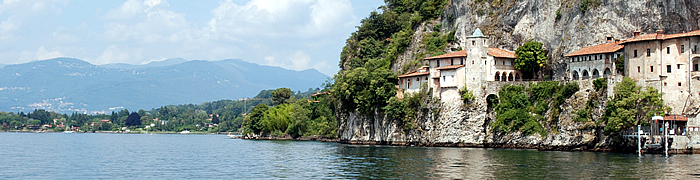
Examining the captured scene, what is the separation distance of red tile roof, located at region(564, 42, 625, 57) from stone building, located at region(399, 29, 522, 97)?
8.71m

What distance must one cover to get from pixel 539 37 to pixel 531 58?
309 centimetres

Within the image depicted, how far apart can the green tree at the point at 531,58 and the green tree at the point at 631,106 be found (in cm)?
1457

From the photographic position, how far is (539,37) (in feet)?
278

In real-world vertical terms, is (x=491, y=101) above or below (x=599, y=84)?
below

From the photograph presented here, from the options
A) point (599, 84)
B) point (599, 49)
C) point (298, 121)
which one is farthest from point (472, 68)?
point (298, 121)

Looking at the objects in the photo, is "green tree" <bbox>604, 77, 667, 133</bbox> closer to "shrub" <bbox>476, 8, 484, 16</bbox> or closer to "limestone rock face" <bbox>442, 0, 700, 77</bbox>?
"limestone rock face" <bbox>442, 0, 700, 77</bbox>

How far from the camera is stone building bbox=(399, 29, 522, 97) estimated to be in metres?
84.2

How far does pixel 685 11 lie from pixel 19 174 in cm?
6214

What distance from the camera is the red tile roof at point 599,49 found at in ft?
244

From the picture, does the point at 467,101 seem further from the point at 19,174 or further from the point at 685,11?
the point at 19,174

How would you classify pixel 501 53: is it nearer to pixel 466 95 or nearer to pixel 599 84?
pixel 466 95

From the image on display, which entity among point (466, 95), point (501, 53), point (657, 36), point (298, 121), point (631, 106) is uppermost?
point (657, 36)


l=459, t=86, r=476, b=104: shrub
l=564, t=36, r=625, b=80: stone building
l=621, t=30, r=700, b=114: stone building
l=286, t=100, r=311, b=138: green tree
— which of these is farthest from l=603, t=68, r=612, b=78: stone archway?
l=286, t=100, r=311, b=138: green tree

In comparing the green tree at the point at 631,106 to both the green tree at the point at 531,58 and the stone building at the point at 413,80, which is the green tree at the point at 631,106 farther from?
the stone building at the point at 413,80
